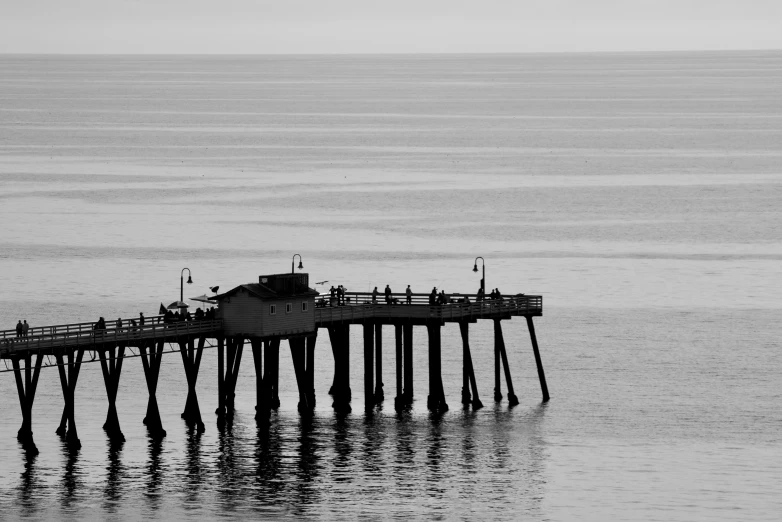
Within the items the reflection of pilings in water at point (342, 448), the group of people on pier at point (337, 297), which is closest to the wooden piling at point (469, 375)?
the group of people on pier at point (337, 297)

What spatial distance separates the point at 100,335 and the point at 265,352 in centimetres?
795

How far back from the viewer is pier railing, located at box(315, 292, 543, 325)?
217 feet

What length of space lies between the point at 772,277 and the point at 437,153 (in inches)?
3808

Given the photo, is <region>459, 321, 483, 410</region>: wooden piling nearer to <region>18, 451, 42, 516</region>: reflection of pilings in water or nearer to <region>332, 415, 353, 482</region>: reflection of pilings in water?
<region>332, 415, 353, 482</region>: reflection of pilings in water

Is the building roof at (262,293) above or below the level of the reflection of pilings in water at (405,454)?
above

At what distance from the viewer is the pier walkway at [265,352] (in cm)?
5825

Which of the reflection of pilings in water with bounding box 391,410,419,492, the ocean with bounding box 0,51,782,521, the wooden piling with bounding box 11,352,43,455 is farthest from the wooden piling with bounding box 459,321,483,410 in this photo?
the wooden piling with bounding box 11,352,43,455

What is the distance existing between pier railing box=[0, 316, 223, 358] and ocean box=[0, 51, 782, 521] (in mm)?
3471

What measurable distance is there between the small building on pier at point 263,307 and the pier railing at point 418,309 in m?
2.03

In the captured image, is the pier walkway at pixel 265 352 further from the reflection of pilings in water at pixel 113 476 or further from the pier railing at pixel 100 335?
the reflection of pilings in water at pixel 113 476

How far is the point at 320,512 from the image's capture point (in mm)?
51312

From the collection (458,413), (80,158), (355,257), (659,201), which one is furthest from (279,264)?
(80,158)

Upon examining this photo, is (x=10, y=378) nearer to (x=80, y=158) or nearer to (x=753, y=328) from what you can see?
(x=753, y=328)

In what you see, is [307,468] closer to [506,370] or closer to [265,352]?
[265,352]
